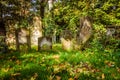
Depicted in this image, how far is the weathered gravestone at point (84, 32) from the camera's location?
1148 cm

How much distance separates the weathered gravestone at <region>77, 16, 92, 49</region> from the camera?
37.7 ft

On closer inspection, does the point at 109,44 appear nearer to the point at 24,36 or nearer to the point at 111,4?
the point at 24,36

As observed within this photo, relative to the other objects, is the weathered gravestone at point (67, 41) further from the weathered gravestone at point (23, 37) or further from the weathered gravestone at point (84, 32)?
the weathered gravestone at point (23, 37)

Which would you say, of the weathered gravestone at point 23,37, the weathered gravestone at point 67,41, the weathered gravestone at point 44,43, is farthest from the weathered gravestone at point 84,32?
the weathered gravestone at point 23,37

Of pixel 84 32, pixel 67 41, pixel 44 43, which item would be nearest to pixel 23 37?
pixel 44 43

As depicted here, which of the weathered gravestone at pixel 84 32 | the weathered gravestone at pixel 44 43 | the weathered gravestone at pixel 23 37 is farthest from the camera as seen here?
the weathered gravestone at pixel 23 37

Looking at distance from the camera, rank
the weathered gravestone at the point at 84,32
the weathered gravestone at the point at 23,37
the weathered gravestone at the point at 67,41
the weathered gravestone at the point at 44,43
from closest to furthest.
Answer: the weathered gravestone at the point at 84,32
the weathered gravestone at the point at 67,41
the weathered gravestone at the point at 44,43
the weathered gravestone at the point at 23,37

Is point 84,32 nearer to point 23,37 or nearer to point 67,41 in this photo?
point 67,41

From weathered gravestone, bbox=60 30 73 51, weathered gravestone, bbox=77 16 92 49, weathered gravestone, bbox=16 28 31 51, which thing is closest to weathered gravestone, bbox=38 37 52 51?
weathered gravestone, bbox=60 30 73 51

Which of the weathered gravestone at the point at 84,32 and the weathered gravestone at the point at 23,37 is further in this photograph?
the weathered gravestone at the point at 23,37

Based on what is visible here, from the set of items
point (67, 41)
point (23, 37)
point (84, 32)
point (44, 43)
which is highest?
point (84, 32)

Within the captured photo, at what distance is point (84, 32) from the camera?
39.1 ft

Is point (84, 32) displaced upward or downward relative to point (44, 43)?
upward

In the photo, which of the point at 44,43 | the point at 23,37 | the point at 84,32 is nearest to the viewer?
the point at 84,32
